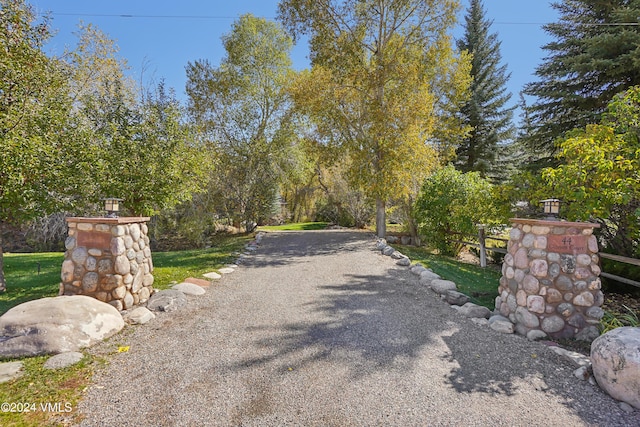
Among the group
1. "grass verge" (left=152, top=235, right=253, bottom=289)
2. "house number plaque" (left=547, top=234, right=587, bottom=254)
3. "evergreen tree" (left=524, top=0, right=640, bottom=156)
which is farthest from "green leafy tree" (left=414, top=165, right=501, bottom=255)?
"grass verge" (left=152, top=235, right=253, bottom=289)

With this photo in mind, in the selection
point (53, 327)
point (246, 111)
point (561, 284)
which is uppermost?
point (246, 111)

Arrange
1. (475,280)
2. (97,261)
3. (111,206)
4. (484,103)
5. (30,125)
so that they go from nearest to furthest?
(97,261)
(111,206)
(30,125)
(475,280)
(484,103)

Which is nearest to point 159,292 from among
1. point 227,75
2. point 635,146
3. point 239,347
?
point 239,347

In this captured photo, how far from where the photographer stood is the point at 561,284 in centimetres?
316

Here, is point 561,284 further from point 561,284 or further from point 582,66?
point 582,66

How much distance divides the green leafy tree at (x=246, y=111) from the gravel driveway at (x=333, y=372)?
849 cm

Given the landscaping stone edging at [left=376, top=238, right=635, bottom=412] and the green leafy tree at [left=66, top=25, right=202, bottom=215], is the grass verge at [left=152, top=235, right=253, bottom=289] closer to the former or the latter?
the green leafy tree at [left=66, top=25, right=202, bottom=215]

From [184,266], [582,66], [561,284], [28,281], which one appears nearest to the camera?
[561,284]

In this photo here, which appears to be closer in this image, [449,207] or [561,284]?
[561,284]

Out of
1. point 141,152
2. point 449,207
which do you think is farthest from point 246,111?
point 449,207

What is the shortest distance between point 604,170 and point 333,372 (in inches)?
168

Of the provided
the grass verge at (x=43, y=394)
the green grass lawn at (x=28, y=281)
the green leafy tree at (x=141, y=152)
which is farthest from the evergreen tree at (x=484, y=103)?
the grass verge at (x=43, y=394)

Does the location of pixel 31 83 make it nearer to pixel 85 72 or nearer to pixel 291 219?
pixel 85 72

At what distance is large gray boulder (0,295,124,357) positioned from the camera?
8.45 ft
